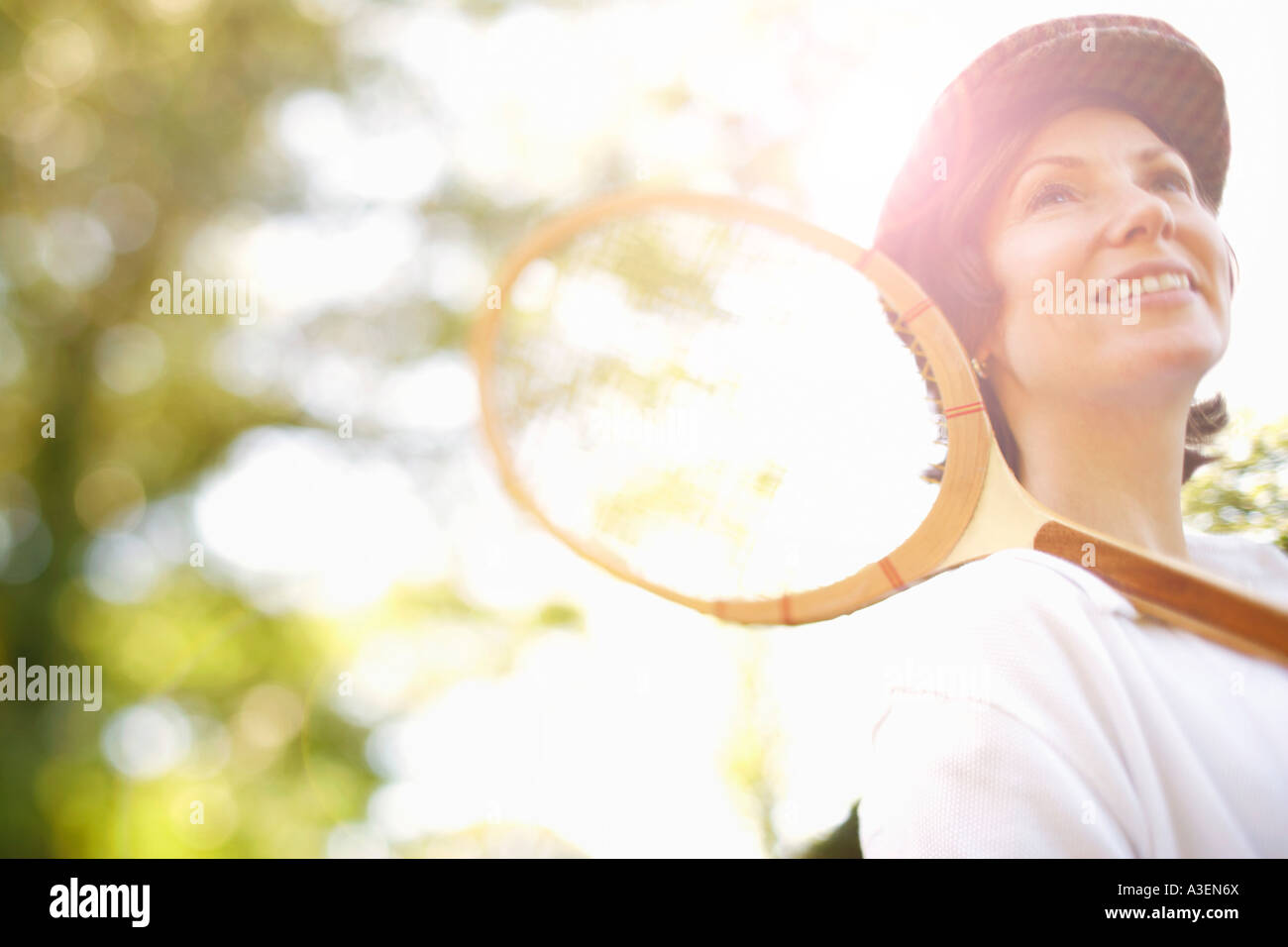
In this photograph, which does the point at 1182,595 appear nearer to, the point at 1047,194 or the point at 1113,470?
the point at 1113,470

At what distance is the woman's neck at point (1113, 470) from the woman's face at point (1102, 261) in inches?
0.6

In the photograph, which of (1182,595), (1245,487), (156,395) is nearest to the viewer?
(1182,595)

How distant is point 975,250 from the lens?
0.76 metres

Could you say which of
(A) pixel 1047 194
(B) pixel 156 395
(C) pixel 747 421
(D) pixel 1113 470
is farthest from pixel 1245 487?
(B) pixel 156 395

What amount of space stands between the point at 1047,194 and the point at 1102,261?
0.24 feet

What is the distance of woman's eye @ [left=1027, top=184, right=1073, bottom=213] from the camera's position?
727 millimetres

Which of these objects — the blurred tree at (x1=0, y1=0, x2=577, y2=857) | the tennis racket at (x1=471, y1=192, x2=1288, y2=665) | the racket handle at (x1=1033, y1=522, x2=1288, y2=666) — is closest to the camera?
the racket handle at (x1=1033, y1=522, x2=1288, y2=666)

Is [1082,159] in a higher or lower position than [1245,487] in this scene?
higher

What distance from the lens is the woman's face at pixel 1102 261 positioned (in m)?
0.69

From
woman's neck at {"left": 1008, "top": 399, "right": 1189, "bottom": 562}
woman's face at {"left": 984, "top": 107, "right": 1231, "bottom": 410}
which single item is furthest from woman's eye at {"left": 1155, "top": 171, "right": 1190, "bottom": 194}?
woman's neck at {"left": 1008, "top": 399, "right": 1189, "bottom": 562}

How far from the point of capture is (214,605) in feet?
8.67

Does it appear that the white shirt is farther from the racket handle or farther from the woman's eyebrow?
the woman's eyebrow

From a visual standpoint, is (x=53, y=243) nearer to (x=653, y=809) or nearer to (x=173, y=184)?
(x=173, y=184)

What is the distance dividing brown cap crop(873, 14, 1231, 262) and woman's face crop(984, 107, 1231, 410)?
0.03m
